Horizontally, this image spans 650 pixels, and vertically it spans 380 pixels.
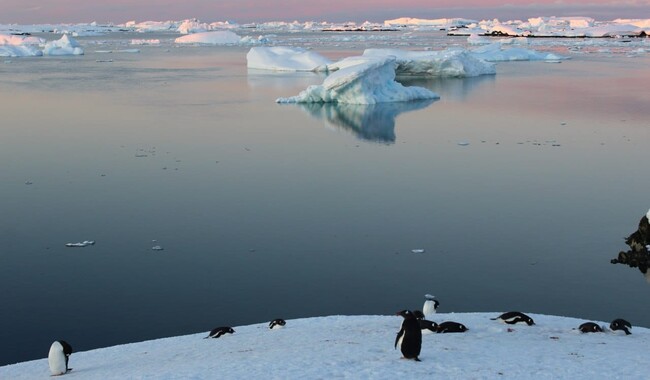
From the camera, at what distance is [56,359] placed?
5.77 meters

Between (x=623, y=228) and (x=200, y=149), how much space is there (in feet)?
29.7

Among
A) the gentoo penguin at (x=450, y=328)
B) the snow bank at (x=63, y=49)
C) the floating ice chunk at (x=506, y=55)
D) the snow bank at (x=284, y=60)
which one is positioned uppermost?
the snow bank at (x=63, y=49)

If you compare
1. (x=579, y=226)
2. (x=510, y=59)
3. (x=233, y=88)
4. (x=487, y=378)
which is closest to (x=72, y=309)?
(x=487, y=378)

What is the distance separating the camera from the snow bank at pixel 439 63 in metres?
33.9

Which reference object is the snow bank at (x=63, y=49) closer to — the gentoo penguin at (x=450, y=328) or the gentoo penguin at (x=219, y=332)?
the gentoo penguin at (x=219, y=332)

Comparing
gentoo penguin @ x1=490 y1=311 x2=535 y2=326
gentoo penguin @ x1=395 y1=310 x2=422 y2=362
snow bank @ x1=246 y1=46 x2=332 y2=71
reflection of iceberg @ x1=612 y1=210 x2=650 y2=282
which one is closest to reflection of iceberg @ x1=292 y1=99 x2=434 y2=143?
reflection of iceberg @ x1=612 y1=210 x2=650 y2=282

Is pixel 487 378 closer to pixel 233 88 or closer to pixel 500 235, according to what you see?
pixel 500 235

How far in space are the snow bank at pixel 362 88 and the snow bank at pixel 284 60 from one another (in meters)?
11.3

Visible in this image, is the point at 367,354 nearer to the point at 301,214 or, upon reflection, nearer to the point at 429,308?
the point at 429,308

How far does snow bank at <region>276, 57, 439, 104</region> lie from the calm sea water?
122 centimetres

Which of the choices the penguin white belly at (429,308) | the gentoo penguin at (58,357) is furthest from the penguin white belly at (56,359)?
the penguin white belly at (429,308)

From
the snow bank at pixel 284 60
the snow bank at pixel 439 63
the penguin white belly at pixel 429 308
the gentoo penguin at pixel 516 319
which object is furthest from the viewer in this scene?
the snow bank at pixel 284 60

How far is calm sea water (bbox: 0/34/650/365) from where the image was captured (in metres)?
8.08

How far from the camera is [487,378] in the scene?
4.73m
